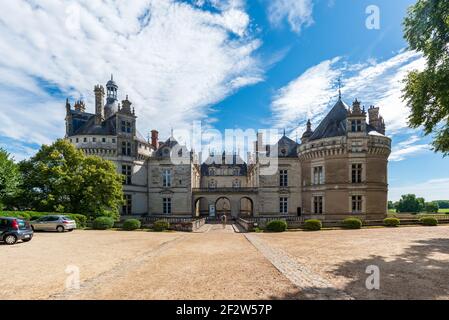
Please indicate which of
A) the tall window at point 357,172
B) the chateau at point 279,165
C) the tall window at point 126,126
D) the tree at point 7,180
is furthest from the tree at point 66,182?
the tall window at point 357,172

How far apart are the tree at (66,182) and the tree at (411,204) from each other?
84749 millimetres

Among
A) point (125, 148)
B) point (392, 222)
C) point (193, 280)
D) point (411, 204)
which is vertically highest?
point (125, 148)

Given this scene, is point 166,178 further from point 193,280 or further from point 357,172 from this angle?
point 193,280

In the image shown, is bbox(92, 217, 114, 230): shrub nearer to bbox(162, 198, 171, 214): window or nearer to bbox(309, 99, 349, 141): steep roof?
bbox(162, 198, 171, 214): window

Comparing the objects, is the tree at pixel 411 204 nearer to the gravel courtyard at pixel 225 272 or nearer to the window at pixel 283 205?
the window at pixel 283 205

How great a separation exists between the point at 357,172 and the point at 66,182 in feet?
107

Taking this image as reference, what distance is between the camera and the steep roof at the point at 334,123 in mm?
31016

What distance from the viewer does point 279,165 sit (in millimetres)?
35312

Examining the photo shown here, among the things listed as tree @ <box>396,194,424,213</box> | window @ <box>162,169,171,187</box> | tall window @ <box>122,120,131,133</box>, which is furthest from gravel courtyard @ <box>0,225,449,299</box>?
tree @ <box>396,194,424,213</box>

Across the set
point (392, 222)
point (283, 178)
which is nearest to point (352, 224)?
point (392, 222)

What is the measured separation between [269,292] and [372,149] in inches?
1149

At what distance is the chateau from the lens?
97.9 feet

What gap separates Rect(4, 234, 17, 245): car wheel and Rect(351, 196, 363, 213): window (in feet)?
105

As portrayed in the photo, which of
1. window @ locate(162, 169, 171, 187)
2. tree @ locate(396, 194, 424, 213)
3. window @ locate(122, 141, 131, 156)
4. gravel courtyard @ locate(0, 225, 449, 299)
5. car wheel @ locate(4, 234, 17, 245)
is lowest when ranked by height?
tree @ locate(396, 194, 424, 213)
